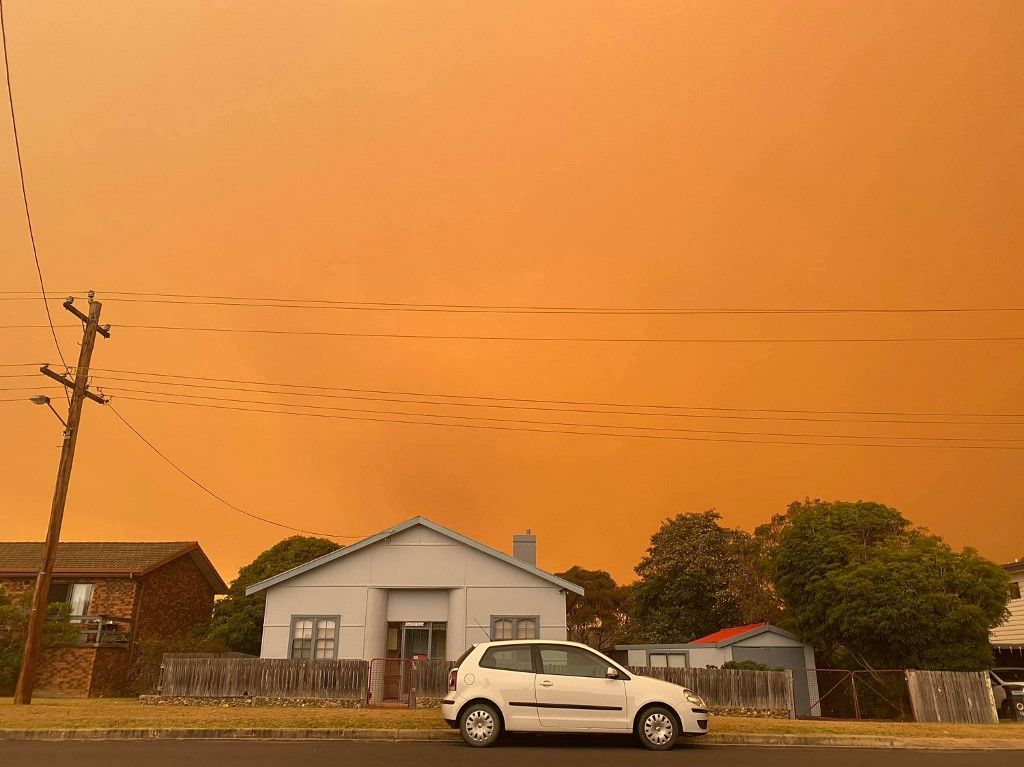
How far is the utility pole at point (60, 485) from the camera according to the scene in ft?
67.1

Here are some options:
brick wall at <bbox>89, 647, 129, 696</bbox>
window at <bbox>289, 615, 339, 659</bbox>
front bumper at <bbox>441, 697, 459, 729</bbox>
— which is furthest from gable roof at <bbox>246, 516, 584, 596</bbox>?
front bumper at <bbox>441, 697, 459, 729</bbox>

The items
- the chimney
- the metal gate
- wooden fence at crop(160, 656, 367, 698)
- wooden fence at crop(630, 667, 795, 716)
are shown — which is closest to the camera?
wooden fence at crop(630, 667, 795, 716)

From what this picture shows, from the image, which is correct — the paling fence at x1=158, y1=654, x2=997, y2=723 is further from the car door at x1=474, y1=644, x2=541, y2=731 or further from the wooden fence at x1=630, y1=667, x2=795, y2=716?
the car door at x1=474, y1=644, x2=541, y2=731

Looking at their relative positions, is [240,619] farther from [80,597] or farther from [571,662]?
[571,662]

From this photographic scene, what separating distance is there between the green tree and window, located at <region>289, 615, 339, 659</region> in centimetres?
1926

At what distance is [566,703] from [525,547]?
634 inches

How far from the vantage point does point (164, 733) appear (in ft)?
47.7

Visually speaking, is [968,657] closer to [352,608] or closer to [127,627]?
[352,608]

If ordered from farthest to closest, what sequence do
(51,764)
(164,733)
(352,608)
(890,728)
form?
1. (352,608)
2. (890,728)
3. (164,733)
4. (51,764)

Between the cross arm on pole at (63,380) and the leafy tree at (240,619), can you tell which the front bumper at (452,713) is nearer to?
the cross arm on pole at (63,380)

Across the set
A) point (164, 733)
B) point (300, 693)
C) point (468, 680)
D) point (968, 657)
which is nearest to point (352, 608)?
point (300, 693)

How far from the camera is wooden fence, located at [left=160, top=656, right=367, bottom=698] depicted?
2320 cm

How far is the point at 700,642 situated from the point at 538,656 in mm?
22248

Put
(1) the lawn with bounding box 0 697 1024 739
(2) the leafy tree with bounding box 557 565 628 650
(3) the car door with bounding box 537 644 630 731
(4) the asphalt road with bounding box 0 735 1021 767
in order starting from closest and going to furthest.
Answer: (4) the asphalt road with bounding box 0 735 1021 767 < (3) the car door with bounding box 537 644 630 731 < (1) the lawn with bounding box 0 697 1024 739 < (2) the leafy tree with bounding box 557 565 628 650
